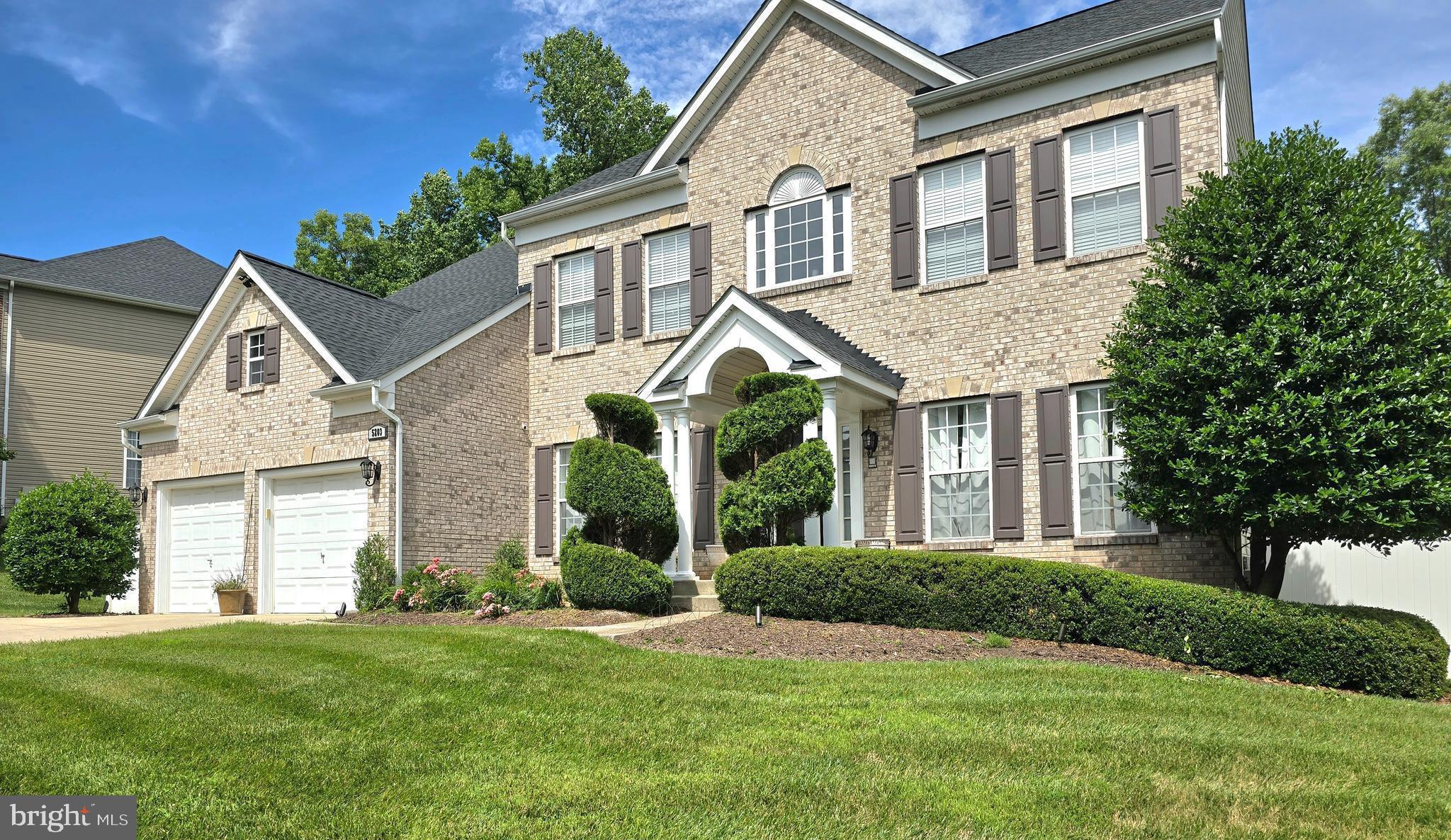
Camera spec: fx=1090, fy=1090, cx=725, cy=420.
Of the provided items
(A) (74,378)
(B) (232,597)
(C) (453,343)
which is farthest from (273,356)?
(A) (74,378)

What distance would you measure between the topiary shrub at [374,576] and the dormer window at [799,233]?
6749 mm

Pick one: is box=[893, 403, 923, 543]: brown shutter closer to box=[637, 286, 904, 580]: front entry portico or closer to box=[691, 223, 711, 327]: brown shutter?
box=[637, 286, 904, 580]: front entry portico

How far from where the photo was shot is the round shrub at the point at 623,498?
1397cm

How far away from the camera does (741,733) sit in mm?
6566

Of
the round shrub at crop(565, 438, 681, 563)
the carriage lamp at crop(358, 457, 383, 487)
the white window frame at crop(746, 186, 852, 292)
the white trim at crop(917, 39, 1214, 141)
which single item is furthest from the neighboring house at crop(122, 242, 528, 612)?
the white trim at crop(917, 39, 1214, 141)

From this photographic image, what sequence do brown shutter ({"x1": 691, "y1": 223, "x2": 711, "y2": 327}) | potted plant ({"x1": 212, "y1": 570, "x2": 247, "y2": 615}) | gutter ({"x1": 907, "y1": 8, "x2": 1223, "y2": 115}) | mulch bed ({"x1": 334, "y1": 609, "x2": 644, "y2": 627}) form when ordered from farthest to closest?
potted plant ({"x1": 212, "y1": 570, "x2": 247, "y2": 615}), brown shutter ({"x1": 691, "y1": 223, "x2": 711, "y2": 327}), mulch bed ({"x1": 334, "y1": 609, "x2": 644, "y2": 627}), gutter ({"x1": 907, "y1": 8, "x2": 1223, "y2": 115})

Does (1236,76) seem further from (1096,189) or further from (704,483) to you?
(704,483)

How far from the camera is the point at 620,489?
13.9m

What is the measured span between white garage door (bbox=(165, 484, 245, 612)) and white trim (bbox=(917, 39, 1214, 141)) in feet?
42.5

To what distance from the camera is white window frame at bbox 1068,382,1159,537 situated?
41.8 feet

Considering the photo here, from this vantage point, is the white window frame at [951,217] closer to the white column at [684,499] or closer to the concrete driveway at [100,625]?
the white column at [684,499]

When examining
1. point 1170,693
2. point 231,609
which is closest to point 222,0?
point 231,609

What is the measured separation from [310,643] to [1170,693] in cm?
709

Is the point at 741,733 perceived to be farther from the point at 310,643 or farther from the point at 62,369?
the point at 62,369
